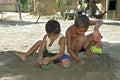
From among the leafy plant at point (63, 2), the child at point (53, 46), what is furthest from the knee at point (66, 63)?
the leafy plant at point (63, 2)

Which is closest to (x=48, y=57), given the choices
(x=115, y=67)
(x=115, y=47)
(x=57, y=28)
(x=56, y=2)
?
(x=57, y=28)

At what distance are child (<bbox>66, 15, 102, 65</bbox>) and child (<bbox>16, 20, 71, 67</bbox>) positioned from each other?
0.18 meters

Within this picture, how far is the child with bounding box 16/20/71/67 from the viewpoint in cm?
416

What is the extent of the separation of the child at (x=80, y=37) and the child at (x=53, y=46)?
7.1 inches

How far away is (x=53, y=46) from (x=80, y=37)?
21.1 inches

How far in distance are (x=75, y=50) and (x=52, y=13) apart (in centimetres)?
1907

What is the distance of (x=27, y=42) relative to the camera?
763cm

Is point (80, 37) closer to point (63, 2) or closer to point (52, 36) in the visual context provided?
point (52, 36)

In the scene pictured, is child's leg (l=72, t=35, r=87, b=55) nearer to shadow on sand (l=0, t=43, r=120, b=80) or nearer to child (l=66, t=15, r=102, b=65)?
child (l=66, t=15, r=102, b=65)

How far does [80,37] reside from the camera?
4.68 m

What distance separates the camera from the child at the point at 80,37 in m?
4.38

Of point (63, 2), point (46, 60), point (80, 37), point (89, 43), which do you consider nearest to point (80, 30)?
point (80, 37)

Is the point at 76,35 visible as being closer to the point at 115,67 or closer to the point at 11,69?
the point at 115,67

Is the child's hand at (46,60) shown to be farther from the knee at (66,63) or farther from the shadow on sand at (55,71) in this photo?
the knee at (66,63)
